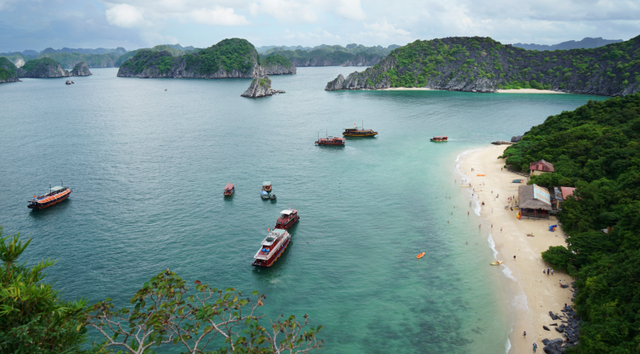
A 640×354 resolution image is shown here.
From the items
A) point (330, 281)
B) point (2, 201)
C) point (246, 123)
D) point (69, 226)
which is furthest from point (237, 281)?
point (246, 123)

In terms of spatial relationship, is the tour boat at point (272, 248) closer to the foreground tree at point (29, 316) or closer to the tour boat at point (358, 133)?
the foreground tree at point (29, 316)

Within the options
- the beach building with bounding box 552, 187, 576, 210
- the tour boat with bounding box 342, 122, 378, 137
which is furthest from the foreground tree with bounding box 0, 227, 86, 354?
the tour boat with bounding box 342, 122, 378, 137

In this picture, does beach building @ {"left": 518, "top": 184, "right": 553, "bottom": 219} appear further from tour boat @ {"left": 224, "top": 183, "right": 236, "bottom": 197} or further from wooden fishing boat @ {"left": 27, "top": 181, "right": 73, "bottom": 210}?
wooden fishing boat @ {"left": 27, "top": 181, "right": 73, "bottom": 210}

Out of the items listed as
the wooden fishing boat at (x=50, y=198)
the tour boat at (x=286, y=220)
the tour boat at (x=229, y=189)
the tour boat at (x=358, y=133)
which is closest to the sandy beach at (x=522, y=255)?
the tour boat at (x=286, y=220)

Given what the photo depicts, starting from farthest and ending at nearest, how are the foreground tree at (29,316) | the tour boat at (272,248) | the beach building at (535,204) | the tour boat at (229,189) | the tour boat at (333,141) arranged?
the tour boat at (333,141) < the tour boat at (229,189) < the beach building at (535,204) < the tour boat at (272,248) < the foreground tree at (29,316)

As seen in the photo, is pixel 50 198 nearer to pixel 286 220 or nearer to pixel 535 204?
pixel 286 220

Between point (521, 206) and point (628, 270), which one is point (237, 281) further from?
point (521, 206)
